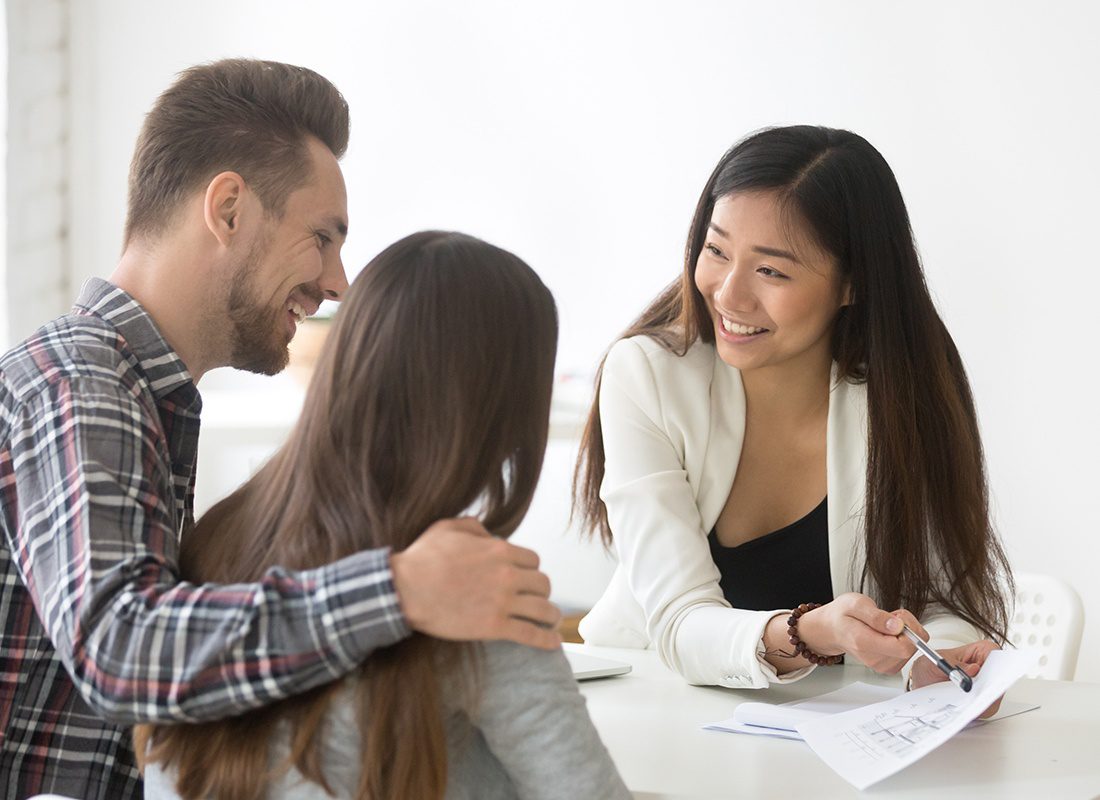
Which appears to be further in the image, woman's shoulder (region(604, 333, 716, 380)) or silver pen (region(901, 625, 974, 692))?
woman's shoulder (region(604, 333, 716, 380))

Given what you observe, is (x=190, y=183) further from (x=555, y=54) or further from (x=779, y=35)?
(x=555, y=54)

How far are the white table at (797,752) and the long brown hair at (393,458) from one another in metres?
0.32

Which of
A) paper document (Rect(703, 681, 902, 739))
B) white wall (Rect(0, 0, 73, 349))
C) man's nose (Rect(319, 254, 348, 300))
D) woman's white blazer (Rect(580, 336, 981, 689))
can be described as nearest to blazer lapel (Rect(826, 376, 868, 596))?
woman's white blazer (Rect(580, 336, 981, 689))

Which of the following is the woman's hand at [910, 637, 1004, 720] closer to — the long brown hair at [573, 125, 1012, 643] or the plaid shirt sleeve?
the long brown hair at [573, 125, 1012, 643]

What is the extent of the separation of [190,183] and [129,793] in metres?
0.56

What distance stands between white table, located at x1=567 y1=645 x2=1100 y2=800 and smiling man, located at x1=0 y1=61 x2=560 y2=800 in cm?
33

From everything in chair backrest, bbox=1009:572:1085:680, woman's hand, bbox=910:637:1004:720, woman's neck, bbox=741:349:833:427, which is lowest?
chair backrest, bbox=1009:572:1085:680

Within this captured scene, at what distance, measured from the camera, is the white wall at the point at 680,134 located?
9.25 ft

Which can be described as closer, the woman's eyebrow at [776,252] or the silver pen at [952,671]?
the silver pen at [952,671]

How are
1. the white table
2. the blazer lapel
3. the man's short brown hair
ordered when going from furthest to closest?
the blazer lapel, the man's short brown hair, the white table

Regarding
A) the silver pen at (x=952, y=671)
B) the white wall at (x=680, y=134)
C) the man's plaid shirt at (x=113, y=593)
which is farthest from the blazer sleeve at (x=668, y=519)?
the white wall at (x=680, y=134)

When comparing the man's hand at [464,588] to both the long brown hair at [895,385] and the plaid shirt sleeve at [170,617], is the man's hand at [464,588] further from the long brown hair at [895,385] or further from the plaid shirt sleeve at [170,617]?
the long brown hair at [895,385]

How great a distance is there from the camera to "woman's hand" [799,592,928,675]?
138 centimetres

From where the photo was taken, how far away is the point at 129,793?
1.15 metres
